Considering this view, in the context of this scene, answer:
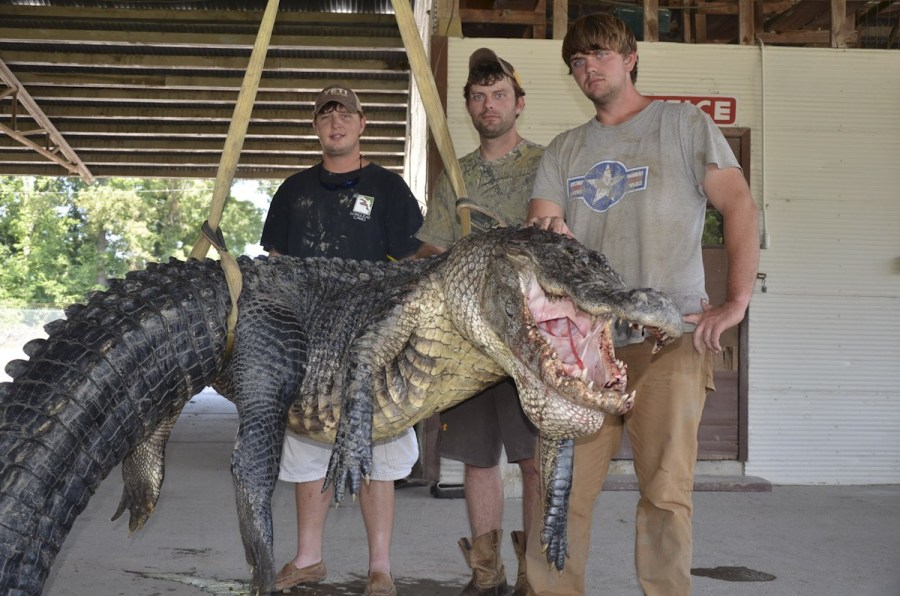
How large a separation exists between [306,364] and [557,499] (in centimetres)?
93

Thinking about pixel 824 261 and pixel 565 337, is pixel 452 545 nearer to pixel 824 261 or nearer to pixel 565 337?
pixel 565 337

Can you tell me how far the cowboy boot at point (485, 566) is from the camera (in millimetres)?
3988

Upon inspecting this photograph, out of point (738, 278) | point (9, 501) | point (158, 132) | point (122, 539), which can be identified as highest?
point (158, 132)

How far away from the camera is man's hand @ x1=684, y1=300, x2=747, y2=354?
285 cm

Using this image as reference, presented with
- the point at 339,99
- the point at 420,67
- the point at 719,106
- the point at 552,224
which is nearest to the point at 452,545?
the point at 339,99

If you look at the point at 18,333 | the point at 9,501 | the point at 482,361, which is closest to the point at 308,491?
the point at 482,361

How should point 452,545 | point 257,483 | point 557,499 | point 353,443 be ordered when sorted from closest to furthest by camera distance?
point 353,443
point 257,483
point 557,499
point 452,545

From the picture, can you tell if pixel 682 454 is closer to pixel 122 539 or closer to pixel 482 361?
pixel 482 361

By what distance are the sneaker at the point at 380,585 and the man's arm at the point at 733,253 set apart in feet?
6.04

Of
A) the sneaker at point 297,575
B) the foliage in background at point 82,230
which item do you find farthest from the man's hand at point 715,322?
the foliage in background at point 82,230

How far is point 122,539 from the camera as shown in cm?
505

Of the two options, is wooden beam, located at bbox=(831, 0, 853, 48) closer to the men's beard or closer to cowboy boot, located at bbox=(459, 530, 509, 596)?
the men's beard

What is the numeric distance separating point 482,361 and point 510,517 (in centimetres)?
322

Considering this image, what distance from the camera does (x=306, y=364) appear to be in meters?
3.03
